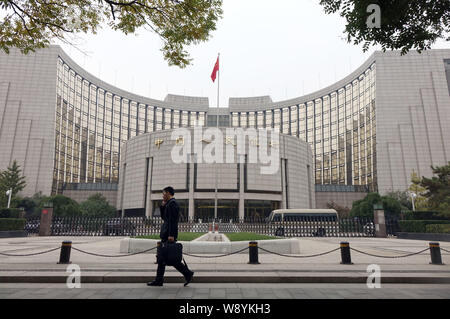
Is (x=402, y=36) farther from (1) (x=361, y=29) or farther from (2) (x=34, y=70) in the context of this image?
(2) (x=34, y=70)

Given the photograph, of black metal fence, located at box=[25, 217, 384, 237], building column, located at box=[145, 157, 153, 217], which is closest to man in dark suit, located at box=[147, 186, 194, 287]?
black metal fence, located at box=[25, 217, 384, 237]

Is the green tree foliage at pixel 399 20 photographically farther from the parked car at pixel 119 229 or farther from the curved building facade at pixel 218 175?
the curved building facade at pixel 218 175

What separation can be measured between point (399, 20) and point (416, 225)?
926 inches

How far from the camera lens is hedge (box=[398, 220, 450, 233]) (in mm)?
25391

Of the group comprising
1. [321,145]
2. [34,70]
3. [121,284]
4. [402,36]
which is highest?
[34,70]

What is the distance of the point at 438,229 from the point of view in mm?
23828

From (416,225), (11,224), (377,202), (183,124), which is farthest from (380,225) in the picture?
(183,124)

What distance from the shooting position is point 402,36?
373 inches

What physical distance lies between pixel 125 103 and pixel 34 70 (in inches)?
1090

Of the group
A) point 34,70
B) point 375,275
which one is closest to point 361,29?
point 375,275

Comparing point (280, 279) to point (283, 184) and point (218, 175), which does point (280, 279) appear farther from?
point (283, 184)

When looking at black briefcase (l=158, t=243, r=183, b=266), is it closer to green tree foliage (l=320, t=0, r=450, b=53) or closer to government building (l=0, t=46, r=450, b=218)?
green tree foliage (l=320, t=0, r=450, b=53)

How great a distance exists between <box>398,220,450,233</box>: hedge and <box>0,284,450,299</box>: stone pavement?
22606 millimetres

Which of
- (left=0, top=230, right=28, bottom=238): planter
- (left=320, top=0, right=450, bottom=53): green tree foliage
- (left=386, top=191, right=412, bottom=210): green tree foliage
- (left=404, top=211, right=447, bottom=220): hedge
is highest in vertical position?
(left=320, top=0, right=450, bottom=53): green tree foliage
